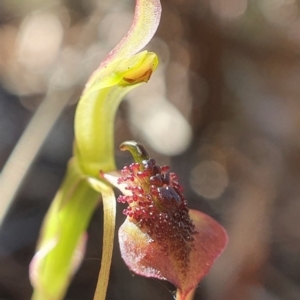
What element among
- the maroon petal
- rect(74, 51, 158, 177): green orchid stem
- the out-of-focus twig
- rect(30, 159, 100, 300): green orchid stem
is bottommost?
the out-of-focus twig

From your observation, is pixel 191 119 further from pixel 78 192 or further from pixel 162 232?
pixel 162 232

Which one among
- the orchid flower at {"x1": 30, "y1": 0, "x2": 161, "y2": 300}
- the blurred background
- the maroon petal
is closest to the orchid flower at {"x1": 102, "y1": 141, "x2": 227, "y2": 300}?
the maroon petal

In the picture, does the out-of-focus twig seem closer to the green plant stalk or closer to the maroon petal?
the green plant stalk

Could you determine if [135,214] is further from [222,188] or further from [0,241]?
[222,188]

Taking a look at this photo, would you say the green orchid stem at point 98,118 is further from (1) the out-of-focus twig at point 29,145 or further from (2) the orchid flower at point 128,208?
(1) the out-of-focus twig at point 29,145

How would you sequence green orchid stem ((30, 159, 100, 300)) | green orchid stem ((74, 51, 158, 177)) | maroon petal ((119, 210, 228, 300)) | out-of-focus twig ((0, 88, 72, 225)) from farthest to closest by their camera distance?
out-of-focus twig ((0, 88, 72, 225)), green orchid stem ((30, 159, 100, 300)), green orchid stem ((74, 51, 158, 177)), maroon petal ((119, 210, 228, 300))

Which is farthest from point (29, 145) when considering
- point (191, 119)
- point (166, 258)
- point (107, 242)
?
point (166, 258)

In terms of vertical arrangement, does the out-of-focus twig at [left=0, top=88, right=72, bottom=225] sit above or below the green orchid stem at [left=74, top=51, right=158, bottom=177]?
below

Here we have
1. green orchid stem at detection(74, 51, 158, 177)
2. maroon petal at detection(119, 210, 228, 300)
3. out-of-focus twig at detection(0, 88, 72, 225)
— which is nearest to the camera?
maroon petal at detection(119, 210, 228, 300)

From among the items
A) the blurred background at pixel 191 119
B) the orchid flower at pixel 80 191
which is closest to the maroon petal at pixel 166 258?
the orchid flower at pixel 80 191
